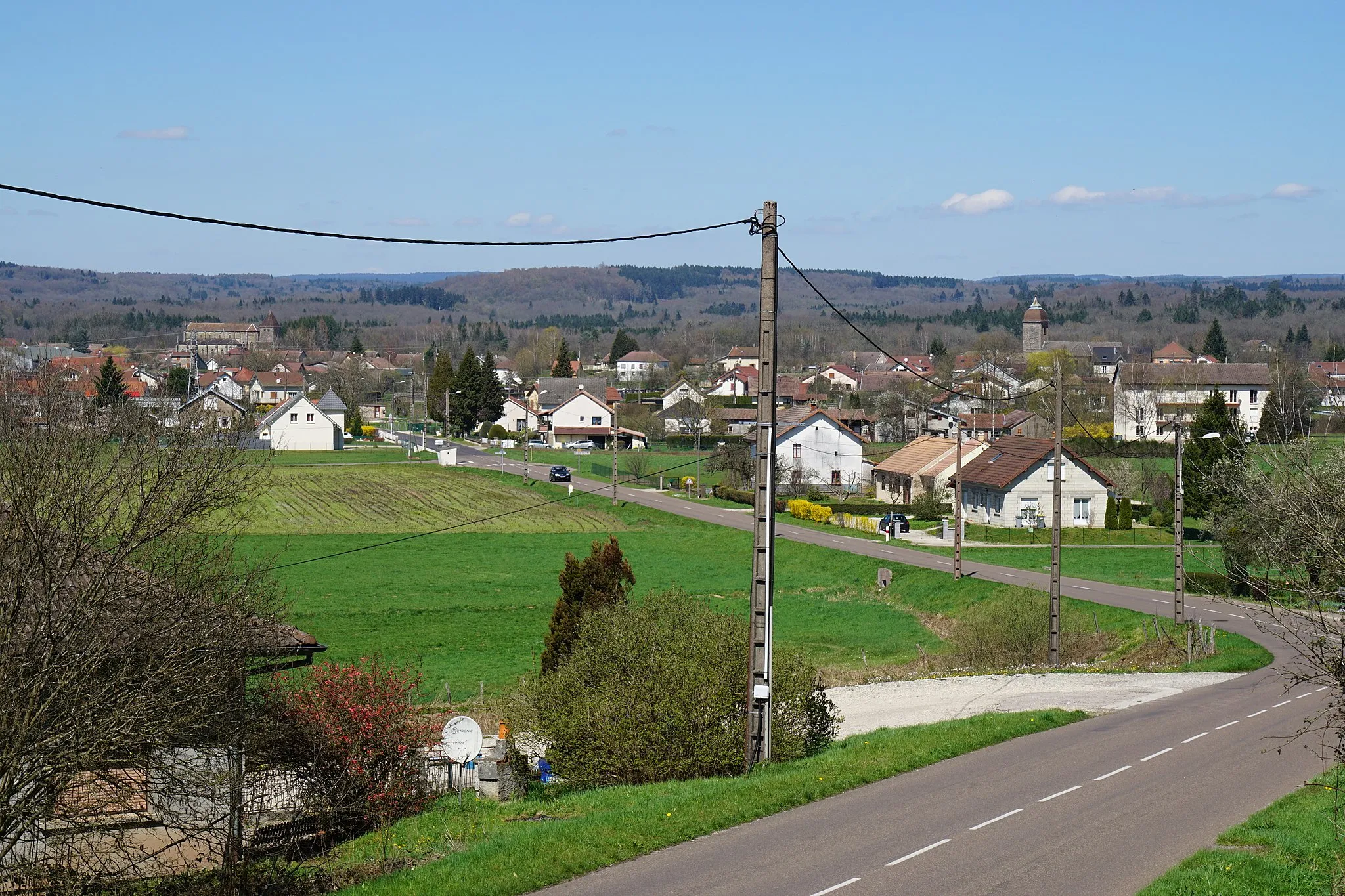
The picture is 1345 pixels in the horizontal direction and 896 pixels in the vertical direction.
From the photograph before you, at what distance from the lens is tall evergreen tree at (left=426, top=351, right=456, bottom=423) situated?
12525cm

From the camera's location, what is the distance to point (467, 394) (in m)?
117

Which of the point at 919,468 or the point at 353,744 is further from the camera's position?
the point at 919,468

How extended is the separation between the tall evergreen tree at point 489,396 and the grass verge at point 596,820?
327 ft

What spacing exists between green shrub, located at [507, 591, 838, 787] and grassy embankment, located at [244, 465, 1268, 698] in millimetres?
11554

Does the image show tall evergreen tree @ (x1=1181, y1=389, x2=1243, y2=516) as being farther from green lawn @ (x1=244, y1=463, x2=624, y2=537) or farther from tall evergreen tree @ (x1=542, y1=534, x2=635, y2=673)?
tall evergreen tree @ (x1=542, y1=534, x2=635, y2=673)

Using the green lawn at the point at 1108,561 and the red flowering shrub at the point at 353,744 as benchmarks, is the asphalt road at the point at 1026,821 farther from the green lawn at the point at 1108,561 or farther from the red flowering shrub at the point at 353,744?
the green lawn at the point at 1108,561

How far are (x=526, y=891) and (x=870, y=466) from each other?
6922 centimetres

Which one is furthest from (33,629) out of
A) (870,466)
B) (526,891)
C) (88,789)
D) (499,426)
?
(499,426)

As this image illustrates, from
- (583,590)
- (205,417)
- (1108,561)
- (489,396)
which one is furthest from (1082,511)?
(489,396)

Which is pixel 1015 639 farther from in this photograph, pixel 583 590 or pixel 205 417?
pixel 205 417

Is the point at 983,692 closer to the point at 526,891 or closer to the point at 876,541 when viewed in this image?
the point at 526,891

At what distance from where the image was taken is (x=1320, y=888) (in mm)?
11477

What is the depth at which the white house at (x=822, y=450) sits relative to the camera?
255 ft

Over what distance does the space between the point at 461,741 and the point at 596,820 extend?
6782 mm
